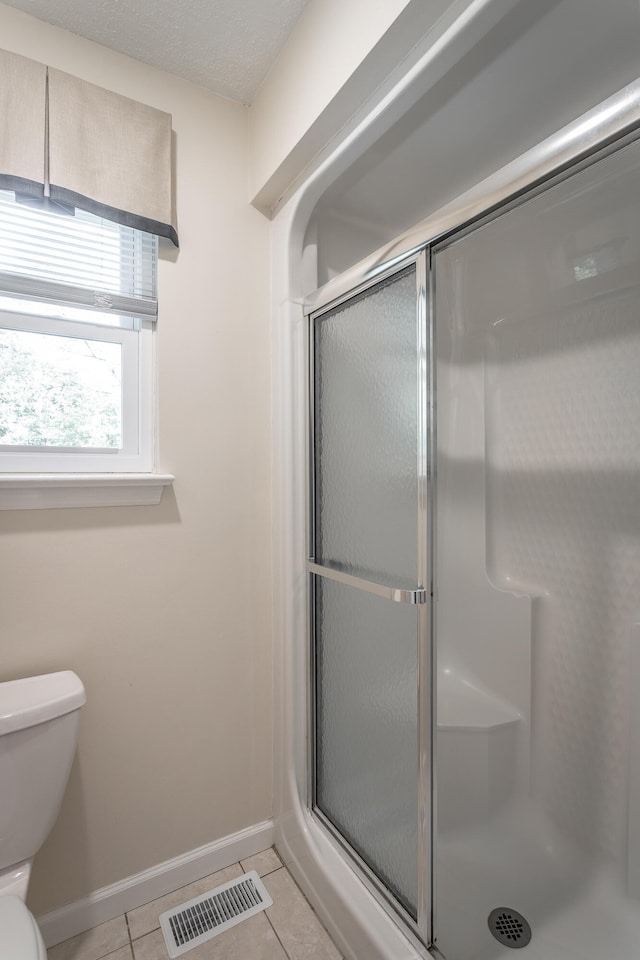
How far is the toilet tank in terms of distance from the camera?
3.48ft

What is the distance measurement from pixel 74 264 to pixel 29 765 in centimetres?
126

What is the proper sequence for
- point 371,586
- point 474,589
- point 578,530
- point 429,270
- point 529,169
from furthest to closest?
point 474,589
point 578,530
point 371,586
point 429,270
point 529,169

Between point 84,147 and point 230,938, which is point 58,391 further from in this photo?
point 230,938

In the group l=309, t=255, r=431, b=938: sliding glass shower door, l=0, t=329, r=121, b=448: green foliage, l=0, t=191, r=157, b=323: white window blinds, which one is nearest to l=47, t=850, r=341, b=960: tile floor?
l=309, t=255, r=431, b=938: sliding glass shower door

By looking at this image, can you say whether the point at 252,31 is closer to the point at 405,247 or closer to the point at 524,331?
the point at 405,247

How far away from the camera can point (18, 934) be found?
0.88m

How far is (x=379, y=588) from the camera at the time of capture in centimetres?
115

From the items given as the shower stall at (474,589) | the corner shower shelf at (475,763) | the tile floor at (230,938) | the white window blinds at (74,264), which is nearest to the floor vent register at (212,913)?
the tile floor at (230,938)

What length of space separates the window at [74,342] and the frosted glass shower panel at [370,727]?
766 mm

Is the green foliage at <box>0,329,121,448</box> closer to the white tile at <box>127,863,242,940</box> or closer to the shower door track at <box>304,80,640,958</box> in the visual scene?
the shower door track at <box>304,80,640,958</box>

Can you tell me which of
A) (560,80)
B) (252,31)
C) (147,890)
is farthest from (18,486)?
(560,80)

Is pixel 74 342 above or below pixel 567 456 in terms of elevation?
above

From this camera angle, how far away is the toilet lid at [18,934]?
33.0 inches

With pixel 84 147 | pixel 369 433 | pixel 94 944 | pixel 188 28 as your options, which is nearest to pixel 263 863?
pixel 94 944
